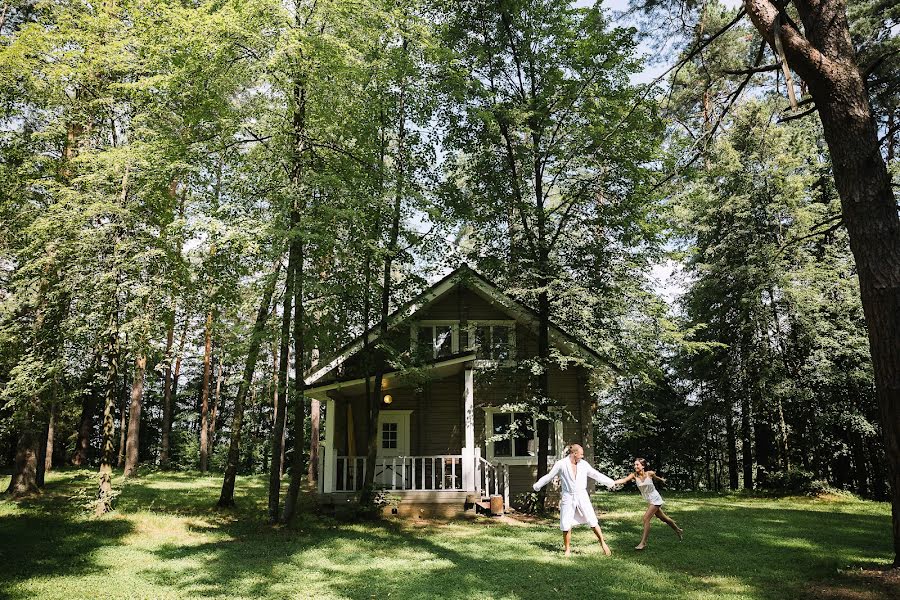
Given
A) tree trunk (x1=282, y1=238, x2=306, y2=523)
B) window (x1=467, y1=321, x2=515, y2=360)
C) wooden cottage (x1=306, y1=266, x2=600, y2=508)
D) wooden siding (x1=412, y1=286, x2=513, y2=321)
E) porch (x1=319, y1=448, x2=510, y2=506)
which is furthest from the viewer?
wooden siding (x1=412, y1=286, x2=513, y2=321)

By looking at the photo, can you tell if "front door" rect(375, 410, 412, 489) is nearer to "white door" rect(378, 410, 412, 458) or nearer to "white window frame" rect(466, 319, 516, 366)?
"white door" rect(378, 410, 412, 458)

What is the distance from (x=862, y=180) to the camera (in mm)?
5789

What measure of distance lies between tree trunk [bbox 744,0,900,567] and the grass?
6.88 ft

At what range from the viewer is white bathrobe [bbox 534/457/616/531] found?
827cm

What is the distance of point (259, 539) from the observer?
34.6 ft

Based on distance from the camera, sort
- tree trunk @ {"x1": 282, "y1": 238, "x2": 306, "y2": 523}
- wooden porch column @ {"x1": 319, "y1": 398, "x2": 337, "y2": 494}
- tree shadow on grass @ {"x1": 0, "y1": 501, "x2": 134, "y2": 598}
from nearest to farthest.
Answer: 1. tree shadow on grass @ {"x1": 0, "y1": 501, "x2": 134, "y2": 598}
2. tree trunk @ {"x1": 282, "y1": 238, "x2": 306, "y2": 523}
3. wooden porch column @ {"x1": 319, "y1": 398, "x2": 337, "y2": 494}

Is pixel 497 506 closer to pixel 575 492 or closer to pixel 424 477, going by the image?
pixel 424 477

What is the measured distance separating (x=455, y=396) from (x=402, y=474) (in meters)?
3.24

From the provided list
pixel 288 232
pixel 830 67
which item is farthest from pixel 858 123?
pixel 288 232

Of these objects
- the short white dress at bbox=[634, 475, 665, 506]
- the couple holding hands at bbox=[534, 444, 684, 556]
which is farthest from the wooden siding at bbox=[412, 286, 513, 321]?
the couple holding hands at bbox=[534, 444, 684, 556]

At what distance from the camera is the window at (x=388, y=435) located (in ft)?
53.9

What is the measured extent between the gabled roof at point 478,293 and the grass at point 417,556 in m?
4.02

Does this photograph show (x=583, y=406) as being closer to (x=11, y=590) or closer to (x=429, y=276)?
(x=429, y=276)

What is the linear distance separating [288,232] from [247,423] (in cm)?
2747
